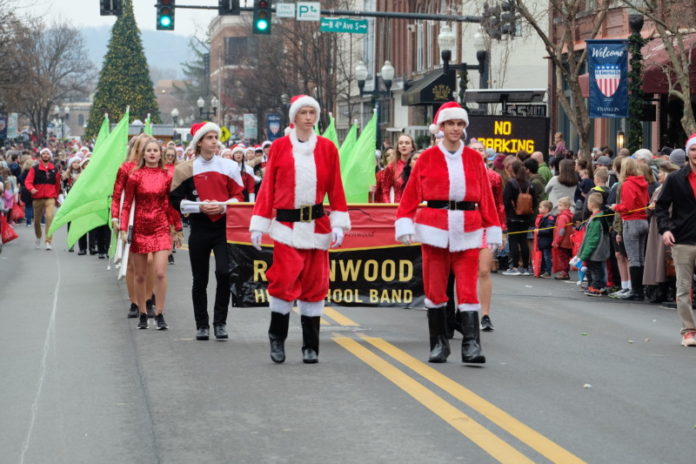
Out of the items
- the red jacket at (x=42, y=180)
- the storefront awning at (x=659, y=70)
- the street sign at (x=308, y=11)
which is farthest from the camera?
the street sign at (x=308, y=11)

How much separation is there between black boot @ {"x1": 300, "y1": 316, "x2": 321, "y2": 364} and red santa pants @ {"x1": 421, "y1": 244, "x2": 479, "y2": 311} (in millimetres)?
896

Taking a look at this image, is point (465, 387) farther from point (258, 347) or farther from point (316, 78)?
point (316, 78)

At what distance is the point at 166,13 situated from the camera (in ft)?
98.1

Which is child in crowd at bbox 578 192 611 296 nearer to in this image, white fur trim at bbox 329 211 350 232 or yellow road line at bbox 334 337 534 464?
yellow road line at bbox 334 337 534 464

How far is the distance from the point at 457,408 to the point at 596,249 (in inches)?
361

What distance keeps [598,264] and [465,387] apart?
8.53 m

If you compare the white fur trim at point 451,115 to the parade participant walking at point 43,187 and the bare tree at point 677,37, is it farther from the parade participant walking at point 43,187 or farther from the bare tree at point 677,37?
the parade participant walking at point 43,187

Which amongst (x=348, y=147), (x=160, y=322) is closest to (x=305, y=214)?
(x=160, y=322)

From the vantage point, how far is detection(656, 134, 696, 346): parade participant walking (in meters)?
11.3

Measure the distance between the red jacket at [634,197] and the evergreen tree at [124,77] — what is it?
96.5 m

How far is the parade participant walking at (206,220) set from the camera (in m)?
11.3

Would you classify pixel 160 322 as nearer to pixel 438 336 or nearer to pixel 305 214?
pixel 305 214

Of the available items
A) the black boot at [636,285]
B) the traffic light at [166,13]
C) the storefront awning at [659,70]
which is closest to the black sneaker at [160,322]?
the black boot at [636,285]

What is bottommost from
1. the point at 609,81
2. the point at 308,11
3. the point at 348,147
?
the point at 348,147
